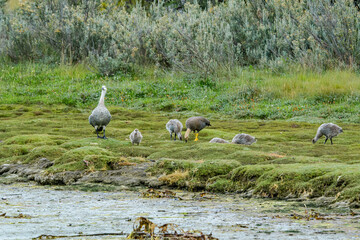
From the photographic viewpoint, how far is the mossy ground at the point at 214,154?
33.3ft

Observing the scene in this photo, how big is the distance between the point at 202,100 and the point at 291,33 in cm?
860

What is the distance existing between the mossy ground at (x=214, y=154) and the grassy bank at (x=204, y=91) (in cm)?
256

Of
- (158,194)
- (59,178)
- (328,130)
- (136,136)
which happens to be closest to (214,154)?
(136,136)

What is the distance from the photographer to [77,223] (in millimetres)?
7801

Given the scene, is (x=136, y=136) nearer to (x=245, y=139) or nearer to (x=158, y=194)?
(x=245, y=139)

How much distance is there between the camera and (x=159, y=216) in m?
8.29

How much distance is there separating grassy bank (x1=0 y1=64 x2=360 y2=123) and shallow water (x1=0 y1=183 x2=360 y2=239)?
16.4m

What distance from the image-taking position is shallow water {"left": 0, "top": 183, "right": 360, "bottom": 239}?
6883 millimetres

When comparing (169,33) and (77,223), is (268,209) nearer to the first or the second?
(77,223)

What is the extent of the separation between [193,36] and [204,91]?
22.9 feet

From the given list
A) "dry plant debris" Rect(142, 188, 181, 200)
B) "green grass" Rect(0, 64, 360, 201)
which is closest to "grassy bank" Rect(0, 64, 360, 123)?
"green grass" Rect(0, 64, 360, 201)

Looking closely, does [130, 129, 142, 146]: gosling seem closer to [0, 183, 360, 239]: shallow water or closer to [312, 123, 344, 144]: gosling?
[0, 183, 360, 239]: shallow water

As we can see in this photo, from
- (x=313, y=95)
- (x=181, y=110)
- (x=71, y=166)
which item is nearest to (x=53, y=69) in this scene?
(x=181, y=110)

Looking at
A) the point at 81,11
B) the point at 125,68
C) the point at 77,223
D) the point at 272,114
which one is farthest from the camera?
the point at 81,11
